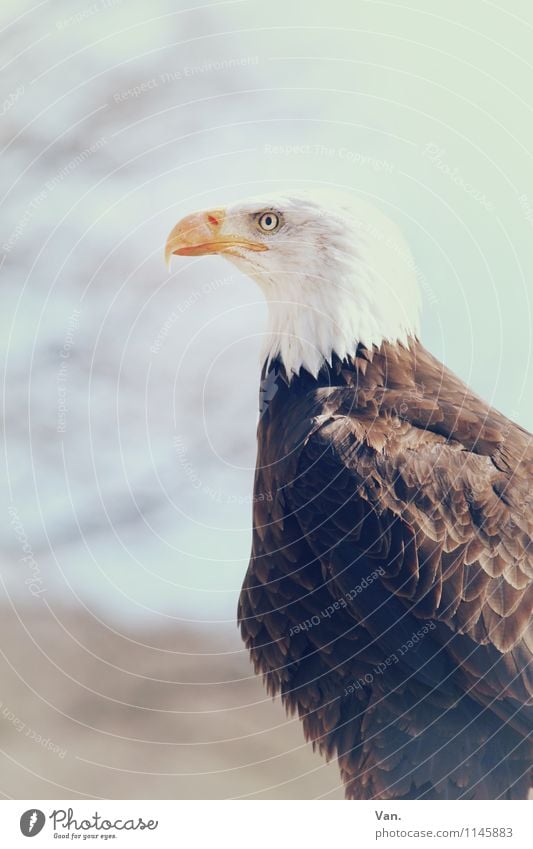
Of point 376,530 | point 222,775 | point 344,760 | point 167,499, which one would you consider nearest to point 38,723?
point 222,775

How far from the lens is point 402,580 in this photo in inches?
56.1

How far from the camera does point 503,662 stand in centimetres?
143

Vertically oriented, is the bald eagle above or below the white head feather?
below

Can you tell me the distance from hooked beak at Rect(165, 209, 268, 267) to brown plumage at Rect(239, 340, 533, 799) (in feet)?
1.01

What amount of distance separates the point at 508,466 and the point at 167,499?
74 cm

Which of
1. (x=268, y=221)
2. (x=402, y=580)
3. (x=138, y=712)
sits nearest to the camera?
(x=402, y=580)

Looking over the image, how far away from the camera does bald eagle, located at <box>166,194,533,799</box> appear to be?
4.69 feet

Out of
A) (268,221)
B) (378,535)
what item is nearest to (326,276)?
(268,221)

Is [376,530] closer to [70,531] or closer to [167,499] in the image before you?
[167,499]

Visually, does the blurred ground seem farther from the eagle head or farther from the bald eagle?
the eagle head

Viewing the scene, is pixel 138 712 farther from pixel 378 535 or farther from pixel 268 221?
pixel 268 221
